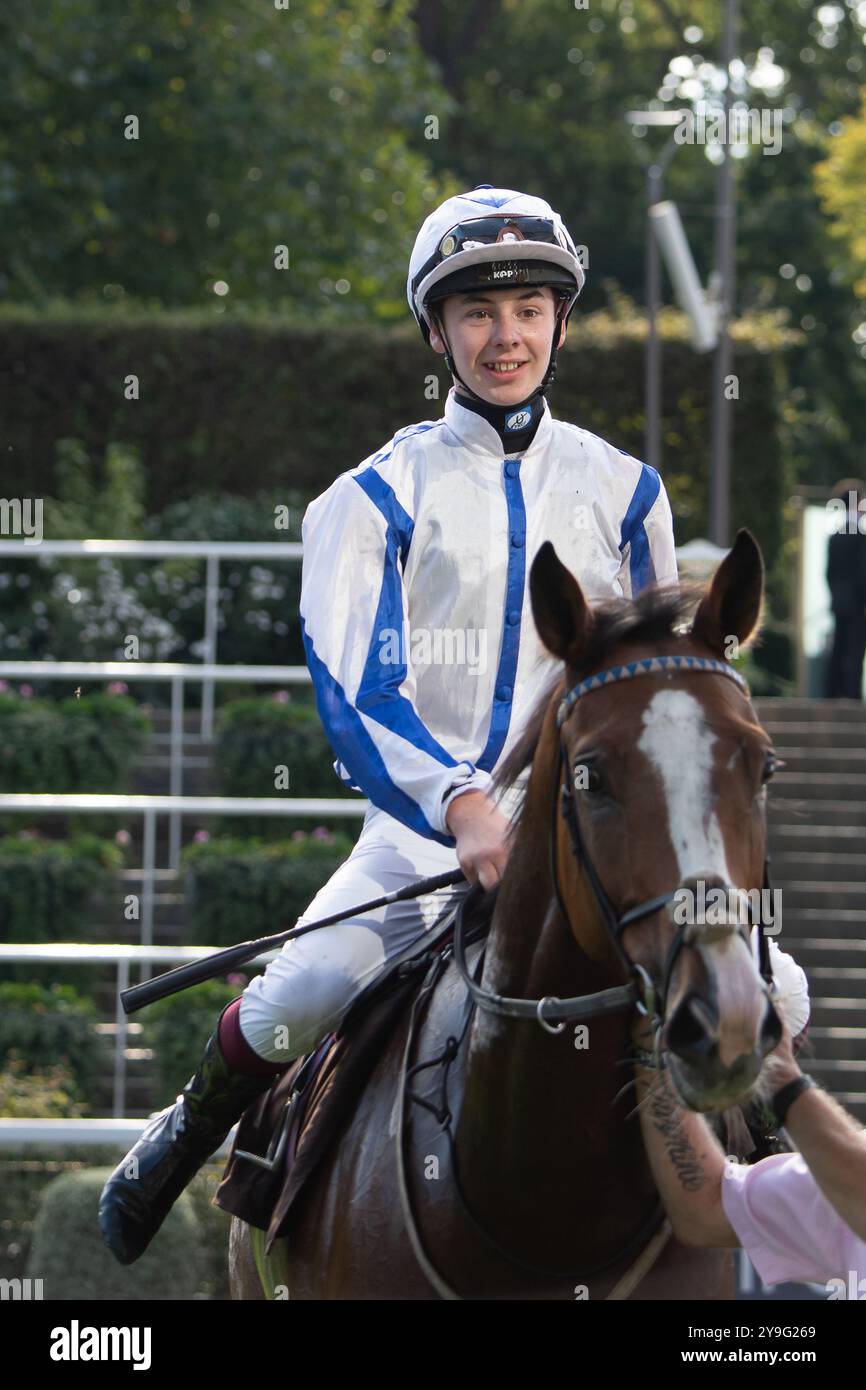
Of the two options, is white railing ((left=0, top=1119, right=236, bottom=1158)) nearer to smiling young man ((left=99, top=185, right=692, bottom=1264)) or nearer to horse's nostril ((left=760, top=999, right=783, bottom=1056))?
smiling young man ((left=99, top=185, right=692, bottom=1264))

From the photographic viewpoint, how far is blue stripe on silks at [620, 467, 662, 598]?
396cm

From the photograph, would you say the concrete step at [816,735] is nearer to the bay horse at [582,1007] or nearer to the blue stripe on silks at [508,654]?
the blue stripe on silks at [508,654]

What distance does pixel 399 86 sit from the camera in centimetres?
2289

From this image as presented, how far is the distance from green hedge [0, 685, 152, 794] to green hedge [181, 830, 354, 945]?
4.44 ft

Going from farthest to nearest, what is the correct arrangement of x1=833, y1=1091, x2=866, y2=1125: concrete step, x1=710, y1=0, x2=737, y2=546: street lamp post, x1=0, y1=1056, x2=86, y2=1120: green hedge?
x1=710, y1=0, x2=737, y2=546: street lamp post, x1=833, y1=1091, x2=866, y2=1125: concrete step, x1=0, y1=1056, x2=86, y2=1120: green hedge

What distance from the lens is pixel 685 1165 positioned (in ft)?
10.1

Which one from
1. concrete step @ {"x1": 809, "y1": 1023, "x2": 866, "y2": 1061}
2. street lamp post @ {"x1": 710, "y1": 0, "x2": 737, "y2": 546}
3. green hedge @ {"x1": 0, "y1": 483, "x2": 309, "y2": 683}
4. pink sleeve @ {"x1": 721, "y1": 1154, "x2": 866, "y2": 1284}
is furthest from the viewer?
street lamp post @ {"x1": 710, "y1": 0, "x2": 737, "y2": 546}

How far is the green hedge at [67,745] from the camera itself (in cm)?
1065

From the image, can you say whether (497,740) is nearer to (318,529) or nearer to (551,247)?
(318,529)

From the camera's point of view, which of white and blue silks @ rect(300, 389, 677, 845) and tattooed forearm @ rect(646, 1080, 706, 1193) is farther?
white and blue silks @ rect(300, 389, 677, 845)

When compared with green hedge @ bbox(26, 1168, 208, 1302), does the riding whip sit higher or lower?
higher

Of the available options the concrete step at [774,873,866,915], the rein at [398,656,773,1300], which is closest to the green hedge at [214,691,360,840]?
the concrete step at [774,873,866,915]

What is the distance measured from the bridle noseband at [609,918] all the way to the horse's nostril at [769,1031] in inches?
5.1

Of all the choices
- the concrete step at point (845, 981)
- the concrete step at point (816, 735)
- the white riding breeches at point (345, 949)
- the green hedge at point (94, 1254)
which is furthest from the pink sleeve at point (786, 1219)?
the concrete step at point (816, 735)
